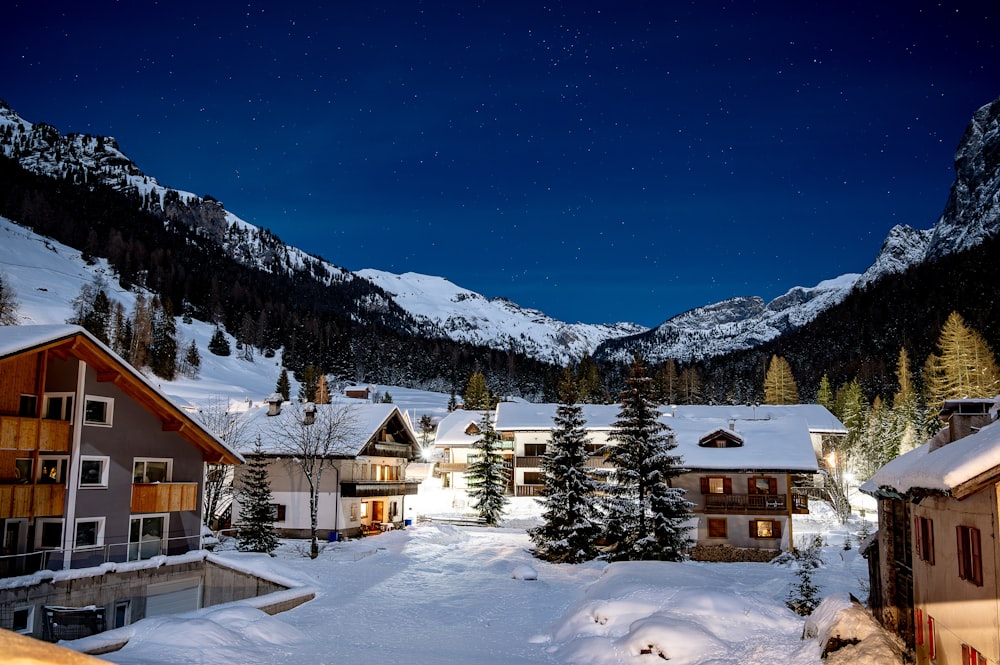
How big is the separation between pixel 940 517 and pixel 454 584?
25.5m

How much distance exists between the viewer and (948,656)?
15.4m

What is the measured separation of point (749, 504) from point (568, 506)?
42.3 ft

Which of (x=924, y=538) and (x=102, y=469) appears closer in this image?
(x=924, y=538)

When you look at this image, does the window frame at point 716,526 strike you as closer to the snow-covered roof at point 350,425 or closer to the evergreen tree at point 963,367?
the snow-covered roof at point 350,425

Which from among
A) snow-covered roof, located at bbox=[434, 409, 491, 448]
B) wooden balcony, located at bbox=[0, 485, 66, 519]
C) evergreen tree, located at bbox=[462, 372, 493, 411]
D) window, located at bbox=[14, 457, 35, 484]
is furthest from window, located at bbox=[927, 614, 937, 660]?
evergreen tree, located at bbox=[462, 372, 493, 411]

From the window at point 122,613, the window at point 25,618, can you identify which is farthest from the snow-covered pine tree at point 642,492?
the window at point 25,618

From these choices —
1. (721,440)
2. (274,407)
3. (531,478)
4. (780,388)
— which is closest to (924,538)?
(721,440)

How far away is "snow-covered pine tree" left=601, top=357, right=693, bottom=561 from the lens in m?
39.9

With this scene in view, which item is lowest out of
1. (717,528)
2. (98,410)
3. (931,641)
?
(717,528)

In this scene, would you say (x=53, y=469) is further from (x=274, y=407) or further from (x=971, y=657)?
(x=971, y=657)

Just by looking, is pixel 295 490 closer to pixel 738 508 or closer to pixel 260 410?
pixel 260 410

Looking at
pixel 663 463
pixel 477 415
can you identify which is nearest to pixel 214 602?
pixel 663 463

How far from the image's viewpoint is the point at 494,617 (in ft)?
102

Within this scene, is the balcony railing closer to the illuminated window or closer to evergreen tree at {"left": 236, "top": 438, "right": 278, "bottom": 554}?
evergreen tree at {"left": 236, "top": 438, "right": 278, "bottom": 554}
